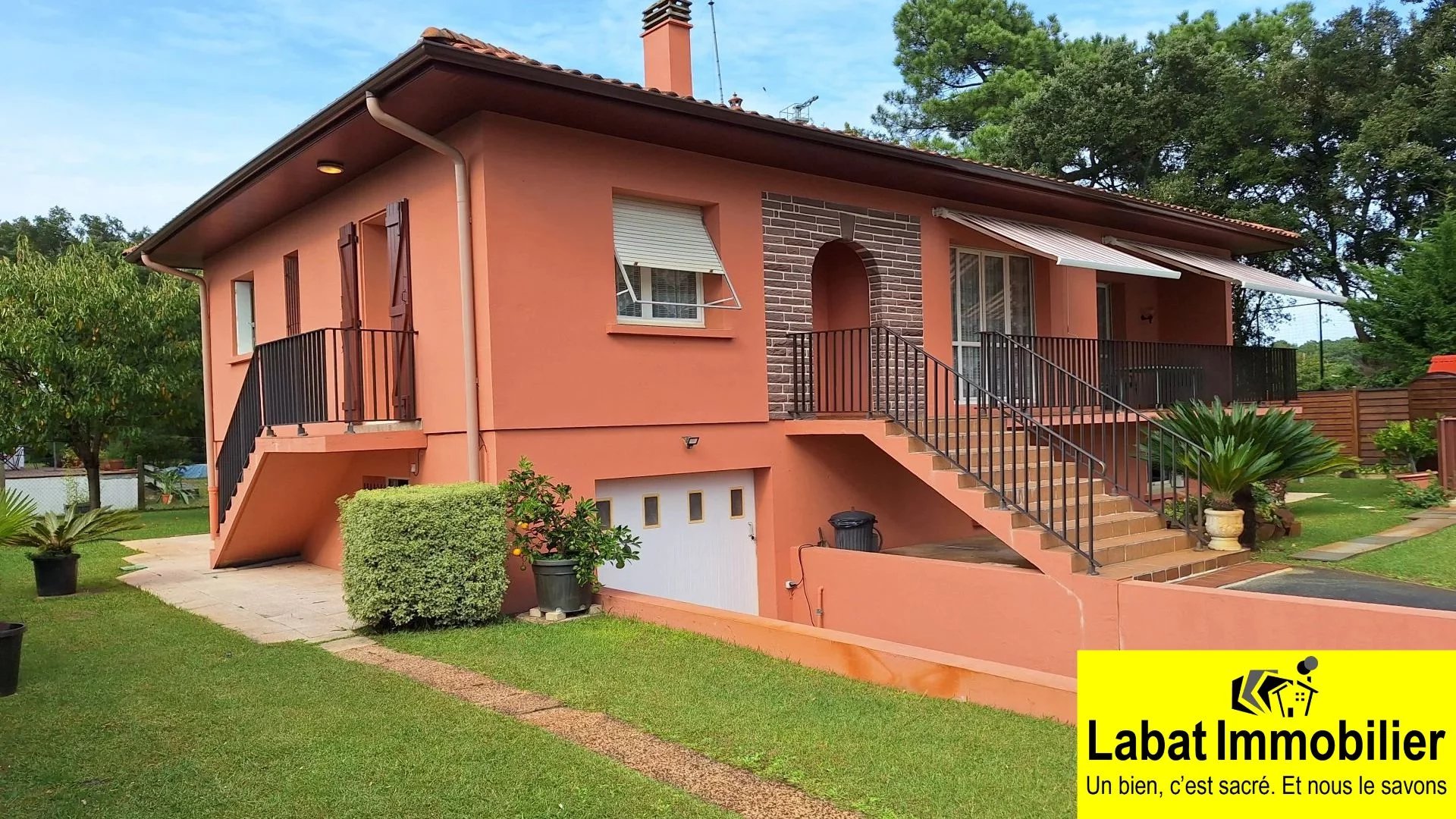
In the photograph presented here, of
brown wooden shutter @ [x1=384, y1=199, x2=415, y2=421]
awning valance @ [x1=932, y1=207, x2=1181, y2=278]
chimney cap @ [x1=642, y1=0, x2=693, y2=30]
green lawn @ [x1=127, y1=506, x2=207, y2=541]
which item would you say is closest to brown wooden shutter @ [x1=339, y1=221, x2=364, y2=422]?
brown wooden shutter @ [x1=384, y1=199, x2=415, y2=421]

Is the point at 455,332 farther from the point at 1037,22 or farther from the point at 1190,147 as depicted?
the point at 1037,22

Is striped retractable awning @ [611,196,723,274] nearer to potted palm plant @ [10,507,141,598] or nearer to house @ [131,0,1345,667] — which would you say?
house @ [131,0,1345,667]

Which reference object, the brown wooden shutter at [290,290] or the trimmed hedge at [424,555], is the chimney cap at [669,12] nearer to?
the brown wooden shutter at [290,290]

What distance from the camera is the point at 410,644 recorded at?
7352 millimetres

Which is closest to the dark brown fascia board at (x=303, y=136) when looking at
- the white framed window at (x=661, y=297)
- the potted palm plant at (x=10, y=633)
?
the white framed window at (x=661, y=297)

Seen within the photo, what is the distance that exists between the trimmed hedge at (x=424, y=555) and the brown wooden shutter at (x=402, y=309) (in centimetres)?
206

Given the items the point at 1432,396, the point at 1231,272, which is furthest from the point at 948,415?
the point at 1432,396

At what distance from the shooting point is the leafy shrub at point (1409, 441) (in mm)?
17359

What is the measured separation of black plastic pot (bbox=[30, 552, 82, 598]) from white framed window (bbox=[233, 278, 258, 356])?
5002 millimetres

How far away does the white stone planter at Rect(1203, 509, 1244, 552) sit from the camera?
31.7ft

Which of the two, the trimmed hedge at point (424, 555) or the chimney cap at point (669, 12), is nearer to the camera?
the trimmed hedge at point (424, 555)

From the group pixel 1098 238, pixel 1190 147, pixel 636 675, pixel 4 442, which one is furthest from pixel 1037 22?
pixel 636 675

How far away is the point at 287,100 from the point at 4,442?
8407 millimetres

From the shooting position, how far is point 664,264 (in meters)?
9.78
